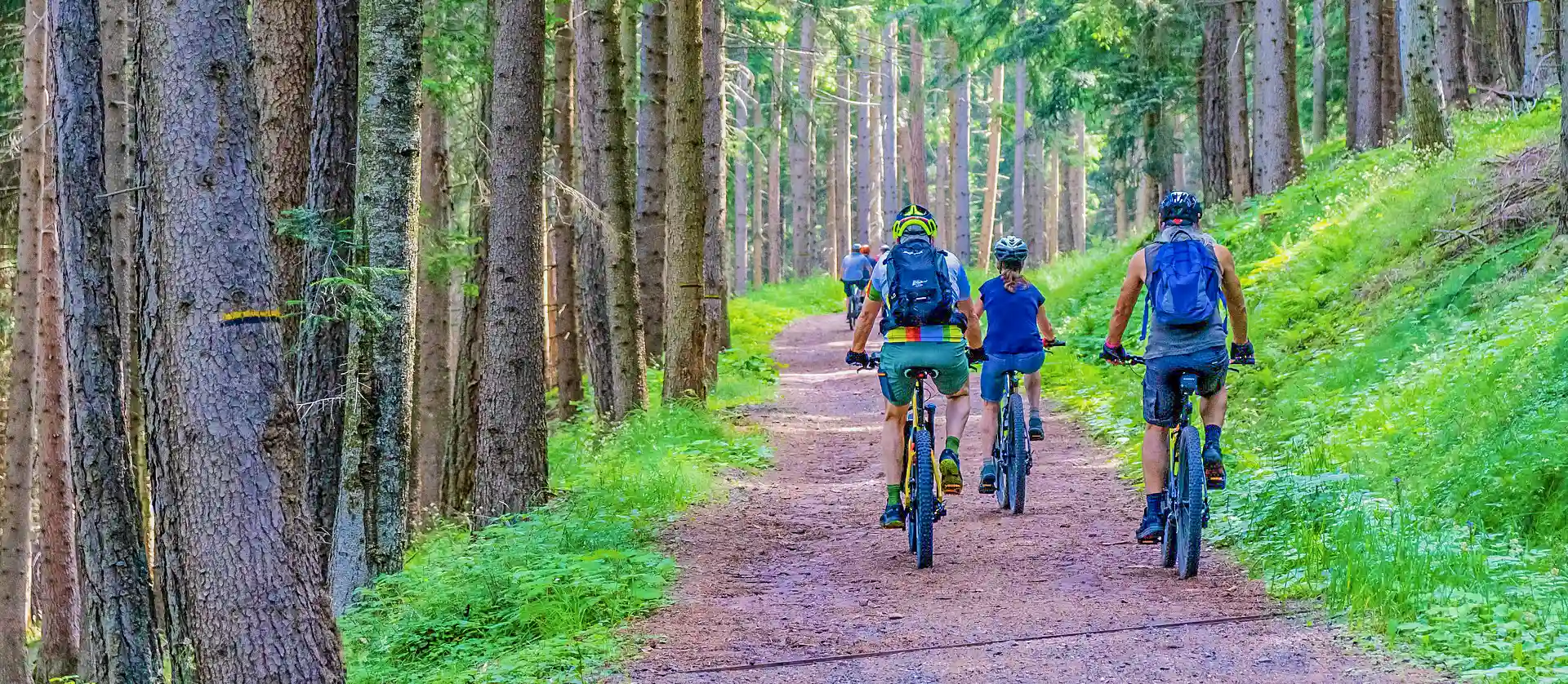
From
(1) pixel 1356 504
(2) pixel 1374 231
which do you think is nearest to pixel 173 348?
(1) pixel 1356 504

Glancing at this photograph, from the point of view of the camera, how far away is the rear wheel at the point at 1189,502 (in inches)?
265

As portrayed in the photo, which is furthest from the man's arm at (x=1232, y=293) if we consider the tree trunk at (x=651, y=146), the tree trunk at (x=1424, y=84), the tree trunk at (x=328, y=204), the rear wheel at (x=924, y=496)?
the tree trunk at (x=1424, y=84)

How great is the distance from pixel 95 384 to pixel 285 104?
110 inches

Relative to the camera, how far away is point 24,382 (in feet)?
50.0

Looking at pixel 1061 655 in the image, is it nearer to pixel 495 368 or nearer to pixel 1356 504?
pixel 1356 504

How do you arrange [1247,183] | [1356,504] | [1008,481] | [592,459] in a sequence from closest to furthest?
[1356,504] → [1008,481] → [592,459] → [1247,183]

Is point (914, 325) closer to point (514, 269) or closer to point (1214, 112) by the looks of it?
point (514, 269)

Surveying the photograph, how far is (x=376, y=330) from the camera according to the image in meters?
8.88

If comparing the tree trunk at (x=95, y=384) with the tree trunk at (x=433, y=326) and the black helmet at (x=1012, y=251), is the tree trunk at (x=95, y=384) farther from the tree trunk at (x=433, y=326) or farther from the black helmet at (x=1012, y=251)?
the black helmet at (x=1012, y=251)

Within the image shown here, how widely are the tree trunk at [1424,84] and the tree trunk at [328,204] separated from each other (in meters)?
11.3

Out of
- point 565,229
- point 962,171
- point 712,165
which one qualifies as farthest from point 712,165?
point 962,171

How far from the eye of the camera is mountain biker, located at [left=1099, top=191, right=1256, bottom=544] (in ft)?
22.0

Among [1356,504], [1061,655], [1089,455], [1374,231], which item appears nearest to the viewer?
[1061,655]

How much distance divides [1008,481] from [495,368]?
4.15 metres
